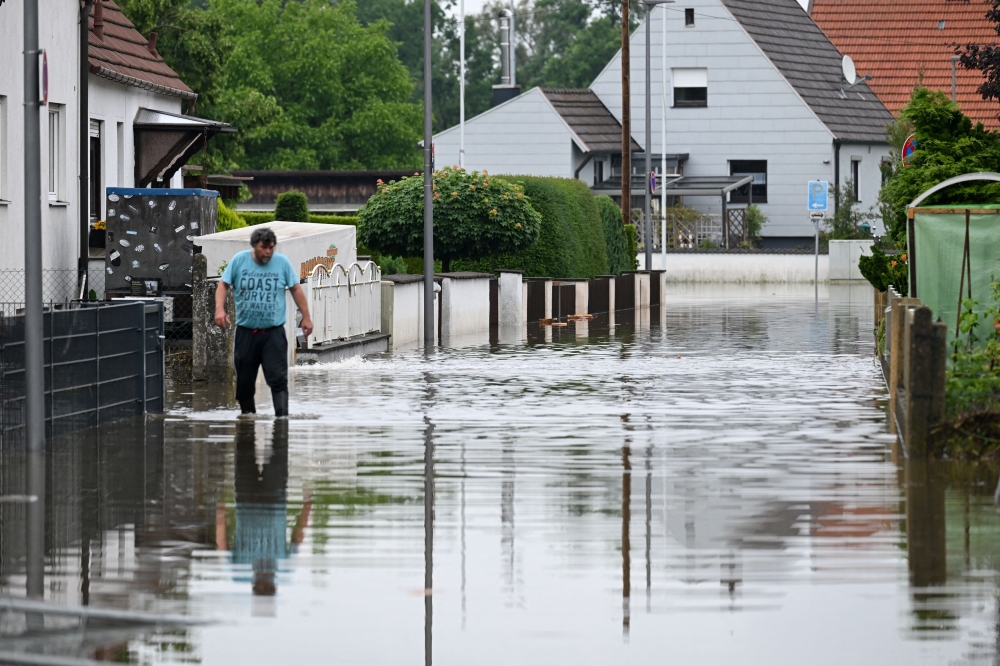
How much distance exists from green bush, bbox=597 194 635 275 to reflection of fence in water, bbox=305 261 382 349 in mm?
18291

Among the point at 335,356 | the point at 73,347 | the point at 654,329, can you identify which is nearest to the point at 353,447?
the point at 73,347

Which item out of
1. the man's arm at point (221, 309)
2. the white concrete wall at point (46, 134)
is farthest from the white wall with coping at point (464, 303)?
the man's arm at point (221, 309)

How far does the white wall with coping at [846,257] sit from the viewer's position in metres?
60.8

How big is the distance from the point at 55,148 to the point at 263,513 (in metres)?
16.0

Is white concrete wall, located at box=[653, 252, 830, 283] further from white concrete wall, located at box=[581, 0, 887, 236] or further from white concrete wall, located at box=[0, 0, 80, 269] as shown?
white concrete wall, located at box=[0, 0, 80, 269]

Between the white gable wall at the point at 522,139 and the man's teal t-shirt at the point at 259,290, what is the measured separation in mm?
51744

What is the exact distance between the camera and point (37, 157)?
40.8ft

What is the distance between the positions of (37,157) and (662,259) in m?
46.5

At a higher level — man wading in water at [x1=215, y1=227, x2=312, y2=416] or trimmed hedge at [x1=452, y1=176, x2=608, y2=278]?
trimmed hedge at [x1=452, y1=176, x2=608, y2=278]

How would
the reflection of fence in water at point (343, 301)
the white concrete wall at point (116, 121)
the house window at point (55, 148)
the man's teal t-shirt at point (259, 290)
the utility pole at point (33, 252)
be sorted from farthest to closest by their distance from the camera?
1. the white concrete wall at point (116, 121)
2. the house window at point (55, 148)
3. the reflection of fence in water at point (343, 301)
4. the man's teal t-shirt at point (259, 290)
5. the utility pole at point (33, 252)

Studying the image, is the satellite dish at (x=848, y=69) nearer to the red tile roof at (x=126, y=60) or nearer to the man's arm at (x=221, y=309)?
the red tile roof at (x=126, y=60)

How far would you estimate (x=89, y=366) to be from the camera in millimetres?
14453

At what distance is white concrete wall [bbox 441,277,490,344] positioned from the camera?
29828 mm

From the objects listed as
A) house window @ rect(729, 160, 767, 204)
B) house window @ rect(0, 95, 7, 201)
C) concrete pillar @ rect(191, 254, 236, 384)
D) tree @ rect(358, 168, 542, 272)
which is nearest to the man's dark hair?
concrete pillar @ rect(191, 254, 236, 384)
